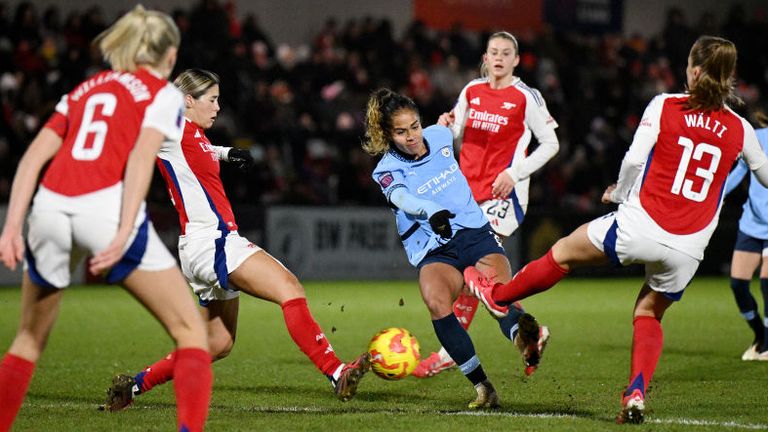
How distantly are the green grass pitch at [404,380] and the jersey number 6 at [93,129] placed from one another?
6.12 feet

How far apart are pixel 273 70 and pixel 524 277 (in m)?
13.1

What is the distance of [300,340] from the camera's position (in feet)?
20.8

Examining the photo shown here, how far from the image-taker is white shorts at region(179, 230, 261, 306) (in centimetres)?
631

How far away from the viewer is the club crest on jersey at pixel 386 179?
6699 mm

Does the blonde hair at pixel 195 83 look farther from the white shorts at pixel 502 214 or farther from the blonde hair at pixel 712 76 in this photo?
the blonde hair at pixel 712 76

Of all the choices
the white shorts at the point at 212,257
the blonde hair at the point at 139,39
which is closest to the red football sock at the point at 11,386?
the blonde hair at the point at 139,39

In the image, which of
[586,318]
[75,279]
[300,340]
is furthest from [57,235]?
[75,279]

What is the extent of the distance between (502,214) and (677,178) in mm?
2465

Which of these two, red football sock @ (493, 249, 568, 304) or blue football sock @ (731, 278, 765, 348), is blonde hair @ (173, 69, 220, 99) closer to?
red football sock @ (493, 249, 568, 304)

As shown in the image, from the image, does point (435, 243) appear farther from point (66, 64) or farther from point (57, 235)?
point (66, 64)

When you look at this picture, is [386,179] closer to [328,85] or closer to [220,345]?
[220,345]

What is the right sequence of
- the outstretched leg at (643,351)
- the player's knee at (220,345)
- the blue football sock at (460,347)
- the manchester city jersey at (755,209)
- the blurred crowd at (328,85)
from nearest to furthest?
the outstretched leg at (643,351)
the blue football sock at (460,347)
the player's knee at (220,345)
the manchester city jersey at (755,209)
the blurred crowd at (328,85)

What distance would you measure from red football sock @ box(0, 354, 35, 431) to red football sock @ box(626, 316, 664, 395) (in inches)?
120

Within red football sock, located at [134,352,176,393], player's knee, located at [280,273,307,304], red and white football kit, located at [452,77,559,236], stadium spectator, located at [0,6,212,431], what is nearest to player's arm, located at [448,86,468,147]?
red and white football kit, located at [452,77,559,236]
